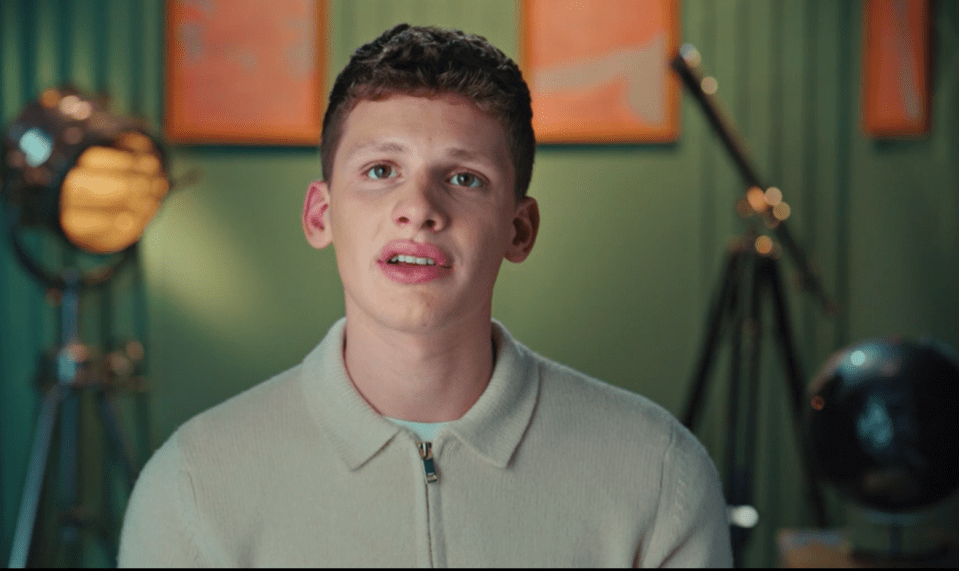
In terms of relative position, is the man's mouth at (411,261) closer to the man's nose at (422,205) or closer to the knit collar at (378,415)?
the man's nose at (422,205)

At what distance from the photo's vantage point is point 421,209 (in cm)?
77

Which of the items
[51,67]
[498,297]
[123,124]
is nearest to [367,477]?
[123,124]

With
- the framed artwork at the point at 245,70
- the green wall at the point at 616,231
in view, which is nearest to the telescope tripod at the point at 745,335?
the green wall at the point at 616,231

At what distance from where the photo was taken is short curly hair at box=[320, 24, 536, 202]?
83 cm

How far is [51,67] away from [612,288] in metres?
1.81

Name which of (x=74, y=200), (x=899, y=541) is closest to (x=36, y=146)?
(x=74, y=200)

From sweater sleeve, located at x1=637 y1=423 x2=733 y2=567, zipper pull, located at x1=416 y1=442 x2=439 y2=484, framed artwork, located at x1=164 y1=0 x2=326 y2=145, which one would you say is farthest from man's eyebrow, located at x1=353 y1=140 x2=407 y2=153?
framed artwork, located at x1=164 y1=0 x2=326 y2=145

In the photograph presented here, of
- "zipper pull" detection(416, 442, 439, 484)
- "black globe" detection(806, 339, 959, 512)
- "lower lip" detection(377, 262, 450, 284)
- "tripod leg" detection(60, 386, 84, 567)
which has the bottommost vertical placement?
"tripod leg" detection(60, 386, 84, 567)

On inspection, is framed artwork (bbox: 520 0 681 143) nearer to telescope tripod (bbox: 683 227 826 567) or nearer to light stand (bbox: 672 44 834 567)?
light stand (bbox: 672 44 834 567)

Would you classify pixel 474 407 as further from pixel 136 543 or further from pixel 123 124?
pixel 123 124

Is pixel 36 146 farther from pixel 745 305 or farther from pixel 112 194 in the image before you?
pixel 745 305

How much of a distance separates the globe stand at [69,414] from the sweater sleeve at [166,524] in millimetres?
1527

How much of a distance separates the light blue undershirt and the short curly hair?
0.24 metres

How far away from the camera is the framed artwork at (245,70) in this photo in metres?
2.79
